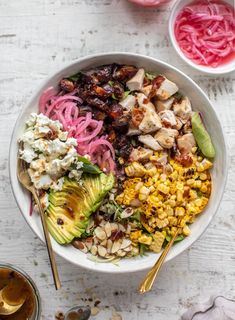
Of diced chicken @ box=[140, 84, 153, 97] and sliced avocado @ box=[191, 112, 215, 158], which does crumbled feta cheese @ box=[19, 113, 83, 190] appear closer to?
diced chicken @ box=[140, 84, 153, 97]

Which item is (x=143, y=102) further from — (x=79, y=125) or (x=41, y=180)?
(x=41, y=180)

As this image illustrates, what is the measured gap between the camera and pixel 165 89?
7.95 feet

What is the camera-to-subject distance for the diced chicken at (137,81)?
2.42 m

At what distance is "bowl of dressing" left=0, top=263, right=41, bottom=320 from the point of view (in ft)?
8.33

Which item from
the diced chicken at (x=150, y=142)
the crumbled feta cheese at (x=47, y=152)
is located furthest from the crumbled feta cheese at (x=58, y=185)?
the diced chicken at (x=150, y=142)

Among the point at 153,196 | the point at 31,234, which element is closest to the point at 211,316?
the point at 153,196

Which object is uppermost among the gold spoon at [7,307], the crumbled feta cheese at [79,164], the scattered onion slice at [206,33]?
the scattered onion slice at [206,33]

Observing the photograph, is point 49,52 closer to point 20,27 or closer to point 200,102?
point 20,27

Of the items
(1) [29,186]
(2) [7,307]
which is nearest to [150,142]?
(1) [29,186]

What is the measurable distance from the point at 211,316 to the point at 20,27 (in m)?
1.51

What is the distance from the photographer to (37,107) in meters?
2.43

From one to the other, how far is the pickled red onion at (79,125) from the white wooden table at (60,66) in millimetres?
197

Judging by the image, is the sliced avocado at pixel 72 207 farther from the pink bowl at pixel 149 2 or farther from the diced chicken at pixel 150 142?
the pink bowl at pixel 149 2

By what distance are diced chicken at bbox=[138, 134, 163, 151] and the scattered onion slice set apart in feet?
1.42
